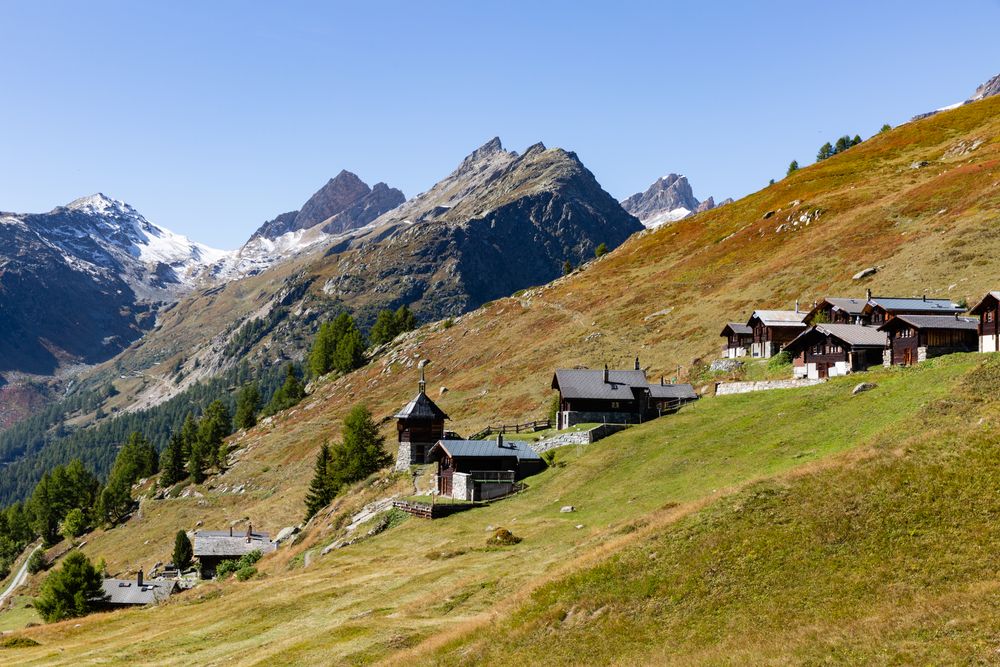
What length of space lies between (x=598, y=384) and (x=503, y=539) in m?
36.2

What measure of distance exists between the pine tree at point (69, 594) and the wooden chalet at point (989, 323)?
334 ft

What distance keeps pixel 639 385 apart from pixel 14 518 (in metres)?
163

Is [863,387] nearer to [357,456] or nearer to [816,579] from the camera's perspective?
[816,579]

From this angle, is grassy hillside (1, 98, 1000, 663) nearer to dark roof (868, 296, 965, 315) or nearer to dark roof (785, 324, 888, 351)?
dark roof (868, 296, 965, 315)

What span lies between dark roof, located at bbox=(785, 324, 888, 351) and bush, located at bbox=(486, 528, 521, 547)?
39.6 m

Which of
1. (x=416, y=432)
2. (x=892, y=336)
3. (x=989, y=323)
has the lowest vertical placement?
(x=416, y=432)

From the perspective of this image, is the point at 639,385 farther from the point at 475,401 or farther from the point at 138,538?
the point at 138,538

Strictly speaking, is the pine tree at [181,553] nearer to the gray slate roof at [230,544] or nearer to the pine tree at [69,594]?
the gray slate roof at [230,544]

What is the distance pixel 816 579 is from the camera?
30453 millimetres

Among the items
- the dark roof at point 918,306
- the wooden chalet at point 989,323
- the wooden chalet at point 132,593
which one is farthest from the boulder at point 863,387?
the wooden chalet at point 132,593

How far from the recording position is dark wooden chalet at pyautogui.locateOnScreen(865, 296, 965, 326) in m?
82.8

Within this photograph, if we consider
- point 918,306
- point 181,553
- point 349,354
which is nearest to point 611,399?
point 918,306

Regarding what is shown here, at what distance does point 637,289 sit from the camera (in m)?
165

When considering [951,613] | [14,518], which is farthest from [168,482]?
[951,613]
